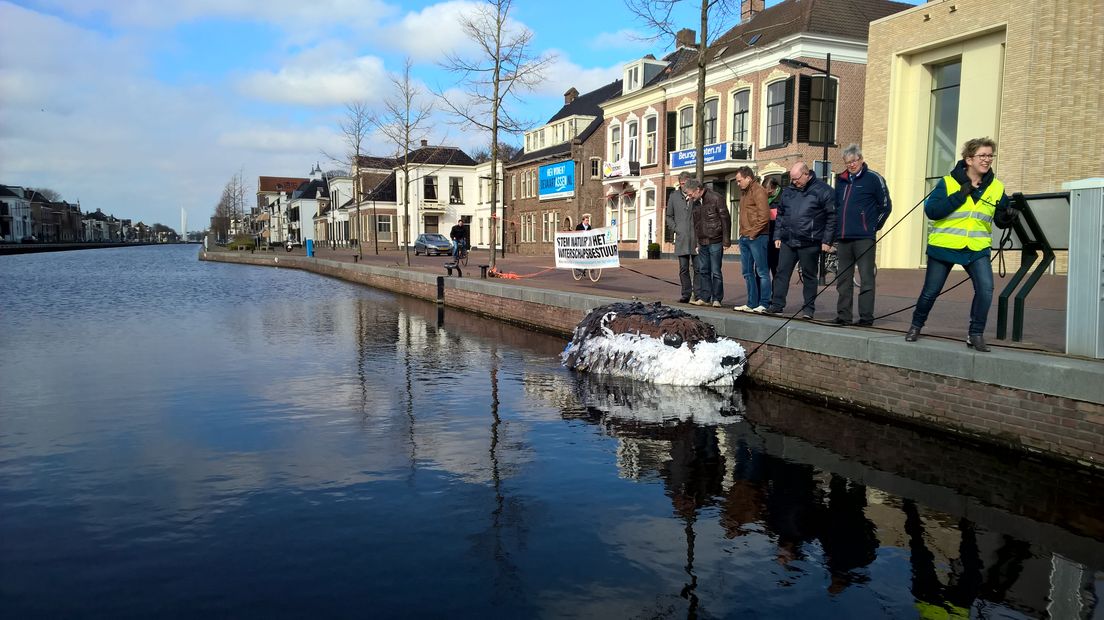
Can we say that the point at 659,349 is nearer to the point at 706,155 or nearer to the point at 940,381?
the point at 940,381

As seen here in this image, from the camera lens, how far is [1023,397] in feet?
17.9

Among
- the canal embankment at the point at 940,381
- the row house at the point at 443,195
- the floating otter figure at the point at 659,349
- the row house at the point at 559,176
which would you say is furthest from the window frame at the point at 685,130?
the row house at the point at 443,195

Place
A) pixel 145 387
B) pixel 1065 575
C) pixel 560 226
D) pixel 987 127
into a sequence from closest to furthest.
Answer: pixel 1065 575, pixel 145 387, pixel 987 127, pixel 560 226

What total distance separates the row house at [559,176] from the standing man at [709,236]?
89.3ft

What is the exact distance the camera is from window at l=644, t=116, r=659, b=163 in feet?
113

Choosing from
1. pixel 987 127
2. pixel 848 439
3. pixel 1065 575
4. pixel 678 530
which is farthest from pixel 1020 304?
pixel 987 127

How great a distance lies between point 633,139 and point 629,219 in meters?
3.86

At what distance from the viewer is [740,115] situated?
29.2 meters

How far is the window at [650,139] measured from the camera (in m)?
34.6

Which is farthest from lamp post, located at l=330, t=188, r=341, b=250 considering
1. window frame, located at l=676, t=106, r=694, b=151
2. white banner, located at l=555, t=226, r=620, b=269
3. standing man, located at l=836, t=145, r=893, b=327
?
standing man, located at l=836, t=145, r=893, b=327

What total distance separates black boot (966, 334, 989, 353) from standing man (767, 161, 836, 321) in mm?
2413

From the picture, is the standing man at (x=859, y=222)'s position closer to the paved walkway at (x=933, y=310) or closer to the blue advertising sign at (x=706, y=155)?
the paved walkway at (x=933, y=310)

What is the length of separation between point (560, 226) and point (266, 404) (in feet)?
120

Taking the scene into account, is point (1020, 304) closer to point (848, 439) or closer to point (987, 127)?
point (848, 439)
